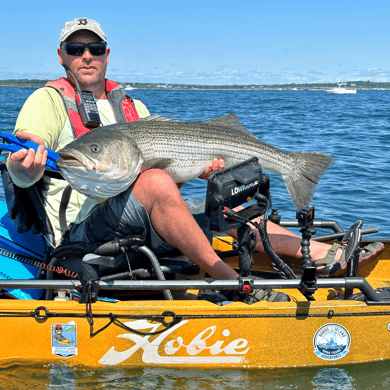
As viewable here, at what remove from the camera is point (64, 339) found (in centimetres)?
317

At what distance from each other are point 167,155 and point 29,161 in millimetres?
785

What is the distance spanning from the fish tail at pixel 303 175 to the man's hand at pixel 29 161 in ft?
5.19

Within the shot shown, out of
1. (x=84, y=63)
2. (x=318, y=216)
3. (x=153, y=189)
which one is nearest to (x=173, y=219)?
(x=153, y=189)

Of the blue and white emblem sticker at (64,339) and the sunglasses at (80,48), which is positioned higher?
the sunglasses at (80,48)

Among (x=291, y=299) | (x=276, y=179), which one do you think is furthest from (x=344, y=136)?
(x=291, y=299)

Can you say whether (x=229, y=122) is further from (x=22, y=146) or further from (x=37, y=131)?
(x=22, y=146)

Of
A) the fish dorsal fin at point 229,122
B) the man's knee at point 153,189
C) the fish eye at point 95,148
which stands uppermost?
the fish dorsal fin at point 229,122

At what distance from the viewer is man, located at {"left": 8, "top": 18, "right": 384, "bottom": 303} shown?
306cm

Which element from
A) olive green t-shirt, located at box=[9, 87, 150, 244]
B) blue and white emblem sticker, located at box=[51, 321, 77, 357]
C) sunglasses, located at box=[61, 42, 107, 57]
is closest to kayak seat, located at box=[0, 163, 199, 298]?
olive green t-shirt, located at box=[9, 87, 150, 244]

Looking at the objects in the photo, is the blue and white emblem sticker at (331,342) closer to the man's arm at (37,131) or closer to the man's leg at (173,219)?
the man's leg at (173,219)

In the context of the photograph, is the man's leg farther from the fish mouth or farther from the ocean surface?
the ocean surface

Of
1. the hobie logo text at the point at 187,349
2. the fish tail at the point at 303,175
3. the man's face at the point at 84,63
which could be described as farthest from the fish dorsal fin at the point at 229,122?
the hobie logo text at the point at 187,349

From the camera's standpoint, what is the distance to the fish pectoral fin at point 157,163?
3.10 meters

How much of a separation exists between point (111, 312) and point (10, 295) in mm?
810
